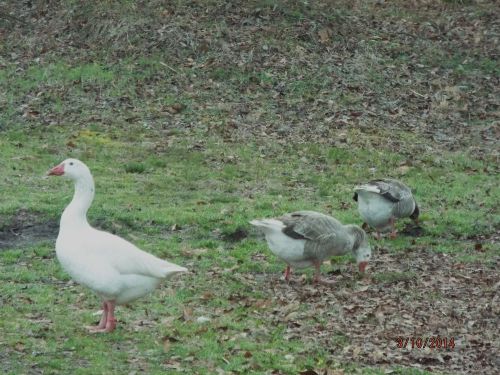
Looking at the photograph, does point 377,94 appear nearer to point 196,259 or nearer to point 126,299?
point 196,259

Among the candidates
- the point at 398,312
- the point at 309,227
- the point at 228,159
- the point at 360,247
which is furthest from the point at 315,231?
the point at 228,159

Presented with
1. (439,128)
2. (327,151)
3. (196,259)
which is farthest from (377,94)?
(196,259)

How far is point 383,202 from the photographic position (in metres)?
13.1

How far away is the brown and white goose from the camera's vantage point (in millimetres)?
13117

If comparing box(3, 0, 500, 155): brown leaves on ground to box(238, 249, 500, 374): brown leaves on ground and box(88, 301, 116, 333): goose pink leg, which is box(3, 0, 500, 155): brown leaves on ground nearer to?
box(238, 249, 500, 374): brown leaves on ground

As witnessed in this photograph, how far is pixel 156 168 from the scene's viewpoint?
55.4 feet

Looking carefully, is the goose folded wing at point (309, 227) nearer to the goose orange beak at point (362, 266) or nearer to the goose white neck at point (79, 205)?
the goose orange beak at point (362, 266)

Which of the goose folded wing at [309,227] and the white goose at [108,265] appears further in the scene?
the goose folded wing at [309,227]

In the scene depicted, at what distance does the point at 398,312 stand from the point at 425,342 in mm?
1018

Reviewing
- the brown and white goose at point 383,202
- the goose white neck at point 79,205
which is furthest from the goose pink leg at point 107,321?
the brown and white goose at point 383,202

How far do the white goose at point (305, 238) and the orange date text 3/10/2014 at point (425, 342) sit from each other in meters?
1.98

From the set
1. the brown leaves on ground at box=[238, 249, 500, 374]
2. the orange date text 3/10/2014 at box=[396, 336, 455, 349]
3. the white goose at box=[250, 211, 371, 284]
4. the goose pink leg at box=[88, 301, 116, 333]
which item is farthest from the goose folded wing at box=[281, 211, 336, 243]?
the goose pink leg at box=[88, 301, 116, 333]

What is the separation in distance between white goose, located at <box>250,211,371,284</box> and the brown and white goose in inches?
66.1

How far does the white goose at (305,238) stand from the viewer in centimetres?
1092
